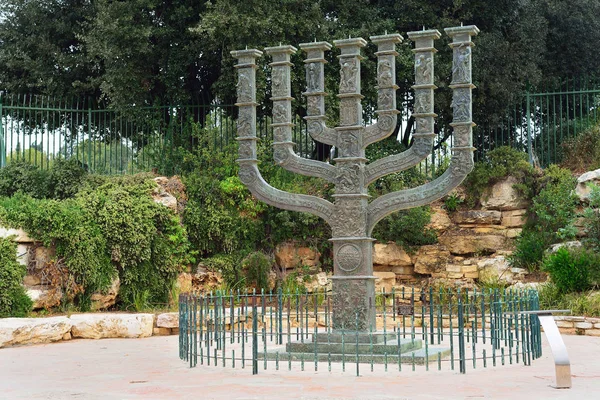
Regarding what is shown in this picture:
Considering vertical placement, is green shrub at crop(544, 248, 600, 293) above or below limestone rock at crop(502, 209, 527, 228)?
below

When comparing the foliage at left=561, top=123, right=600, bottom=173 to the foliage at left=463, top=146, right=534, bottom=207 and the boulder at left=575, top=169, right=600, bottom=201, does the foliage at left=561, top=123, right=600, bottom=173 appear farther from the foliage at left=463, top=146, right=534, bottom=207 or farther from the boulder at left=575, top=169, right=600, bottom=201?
the boulder at left=575, top=169, right=600, bottom=201

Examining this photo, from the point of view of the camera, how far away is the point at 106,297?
13805mm

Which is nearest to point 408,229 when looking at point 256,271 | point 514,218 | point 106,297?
point 514,218

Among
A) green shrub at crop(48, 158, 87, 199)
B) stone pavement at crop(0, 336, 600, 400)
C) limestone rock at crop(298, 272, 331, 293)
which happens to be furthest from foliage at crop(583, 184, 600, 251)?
green shrub at crop(48, 158, 87, 199)

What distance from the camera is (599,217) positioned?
1420cm

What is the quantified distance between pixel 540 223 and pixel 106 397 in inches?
436

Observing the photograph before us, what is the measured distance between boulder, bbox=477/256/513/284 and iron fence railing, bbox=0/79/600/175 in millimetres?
2558

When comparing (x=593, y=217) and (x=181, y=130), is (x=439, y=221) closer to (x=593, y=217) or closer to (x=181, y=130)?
(x=593, y=217)

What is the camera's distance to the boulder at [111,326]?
12.5 m

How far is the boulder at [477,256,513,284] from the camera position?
587 inches

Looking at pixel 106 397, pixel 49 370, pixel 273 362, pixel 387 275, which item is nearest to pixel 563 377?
pixel 273 362

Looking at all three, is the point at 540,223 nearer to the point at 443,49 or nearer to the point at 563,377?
the point at 443,49

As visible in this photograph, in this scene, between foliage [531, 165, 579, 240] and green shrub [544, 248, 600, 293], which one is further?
foliage [531, 165, 579, 240]

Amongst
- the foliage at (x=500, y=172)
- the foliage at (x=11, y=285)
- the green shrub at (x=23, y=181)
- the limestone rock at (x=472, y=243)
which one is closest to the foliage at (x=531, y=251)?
the limestone rock at (x=472, y=243)
